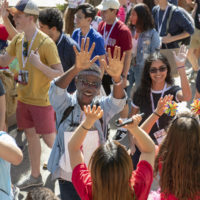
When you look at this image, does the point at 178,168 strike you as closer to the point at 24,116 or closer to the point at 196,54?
the point at 24,116

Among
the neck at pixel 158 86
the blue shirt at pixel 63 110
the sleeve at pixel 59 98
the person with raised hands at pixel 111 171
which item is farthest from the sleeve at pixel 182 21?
the person with raised hands at pixel 111 171

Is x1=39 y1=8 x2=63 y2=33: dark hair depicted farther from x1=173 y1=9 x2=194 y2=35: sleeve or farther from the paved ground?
x1=173 y1=9 x2=194 y2=35: sleeve

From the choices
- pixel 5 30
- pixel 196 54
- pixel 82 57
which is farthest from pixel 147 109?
pixel 196 54

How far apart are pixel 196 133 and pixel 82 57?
97cm

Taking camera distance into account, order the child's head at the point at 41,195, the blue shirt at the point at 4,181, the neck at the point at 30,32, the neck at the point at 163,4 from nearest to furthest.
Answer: the child's head at the point at 41,195 → the blue shirt at the point at 4,181 → the neck at the point at 30,32 → the neck at the point at 163,4

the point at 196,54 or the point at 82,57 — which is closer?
the point at 82,57

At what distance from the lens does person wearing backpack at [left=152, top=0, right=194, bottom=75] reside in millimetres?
5707

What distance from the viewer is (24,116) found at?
3.93m

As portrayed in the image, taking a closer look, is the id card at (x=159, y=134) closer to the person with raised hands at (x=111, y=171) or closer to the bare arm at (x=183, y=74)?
the bare arm at (x=183, y=74)

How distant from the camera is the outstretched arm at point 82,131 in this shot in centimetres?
225

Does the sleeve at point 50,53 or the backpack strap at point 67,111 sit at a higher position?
the sleeve at point 50,53

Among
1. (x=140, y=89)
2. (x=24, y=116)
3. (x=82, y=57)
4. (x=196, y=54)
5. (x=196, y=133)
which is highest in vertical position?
(x=82, y=57)

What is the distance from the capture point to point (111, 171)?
1.92 meters

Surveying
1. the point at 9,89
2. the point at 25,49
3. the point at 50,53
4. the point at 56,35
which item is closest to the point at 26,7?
the point at 25,49
